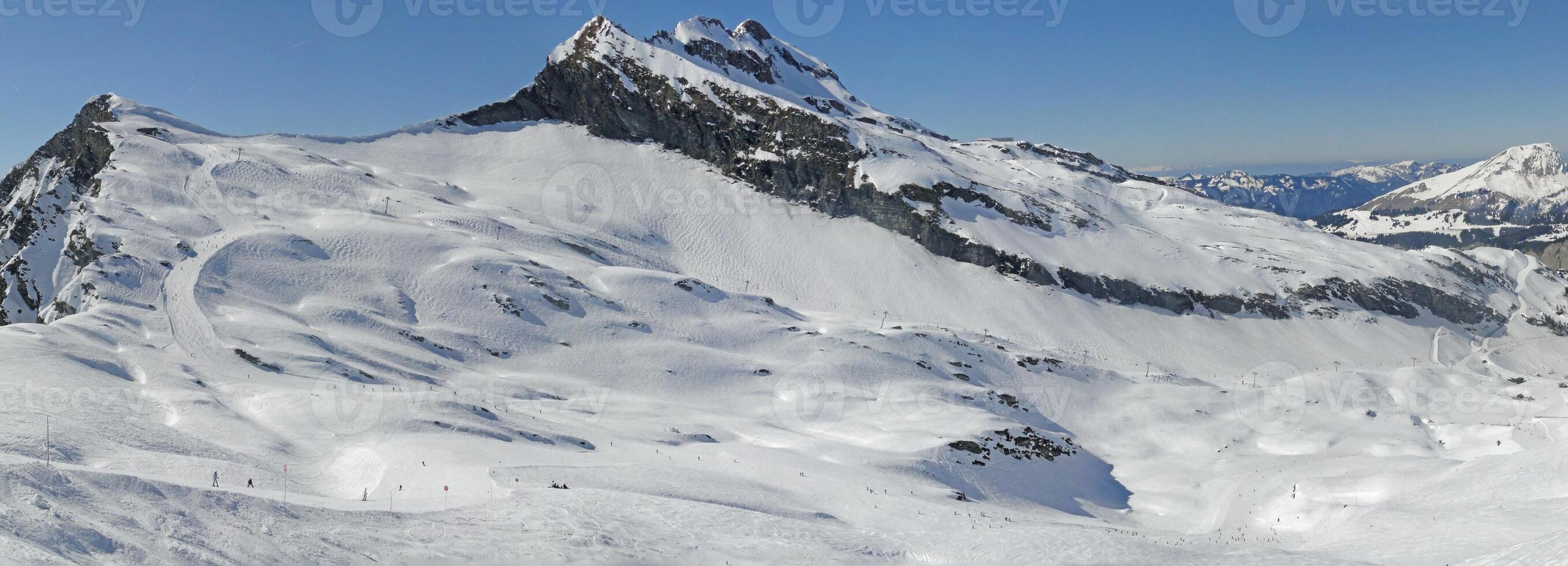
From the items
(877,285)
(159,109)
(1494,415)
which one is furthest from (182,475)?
(159,109)

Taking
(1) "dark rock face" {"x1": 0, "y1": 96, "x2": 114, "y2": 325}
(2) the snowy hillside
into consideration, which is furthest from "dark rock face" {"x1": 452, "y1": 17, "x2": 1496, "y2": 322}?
(1) "dark rock face" {"x1": 0, "y1": 96, "x2": 114, "y2": 325}

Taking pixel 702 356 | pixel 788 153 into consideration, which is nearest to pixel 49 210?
pixel 702 356

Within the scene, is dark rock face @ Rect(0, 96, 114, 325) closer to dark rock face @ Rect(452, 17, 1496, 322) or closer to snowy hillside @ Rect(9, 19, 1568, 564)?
snowy hillside @ Rect(9, 19, 1568, 564)

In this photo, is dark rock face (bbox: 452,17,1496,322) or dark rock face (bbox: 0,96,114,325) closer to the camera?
dark rock face (bbox: 0,96,114,325)

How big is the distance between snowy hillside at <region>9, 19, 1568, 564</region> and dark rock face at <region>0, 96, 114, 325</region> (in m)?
0.49

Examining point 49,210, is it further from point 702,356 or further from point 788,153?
point 788,153

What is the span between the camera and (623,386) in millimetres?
66875

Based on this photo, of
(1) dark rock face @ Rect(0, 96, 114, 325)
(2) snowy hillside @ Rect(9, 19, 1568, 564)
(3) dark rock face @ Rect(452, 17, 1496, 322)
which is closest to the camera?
(2) snowy hillside @ Rect(9, 19, 1568, 564)

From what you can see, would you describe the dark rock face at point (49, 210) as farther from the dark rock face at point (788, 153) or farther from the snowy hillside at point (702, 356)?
the dark rock face at point (788, 153)

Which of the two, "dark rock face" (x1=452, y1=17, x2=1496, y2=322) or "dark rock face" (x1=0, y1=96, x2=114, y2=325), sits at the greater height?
"dark rock face" (x1=452, y1=17, x2=1496, y2=322)

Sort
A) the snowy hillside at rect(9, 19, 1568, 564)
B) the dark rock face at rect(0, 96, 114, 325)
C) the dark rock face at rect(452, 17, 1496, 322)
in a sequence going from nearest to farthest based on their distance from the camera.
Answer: the snowy hillside at rect(9, 19, 1568, 564), the dark rock face at rect(0, 96, 114, 325), the dark rock face at rect(452, 17, 1496, 322)

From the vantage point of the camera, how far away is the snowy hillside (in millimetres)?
29188

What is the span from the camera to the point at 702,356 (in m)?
72.0

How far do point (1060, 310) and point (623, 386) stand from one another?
209 feet
